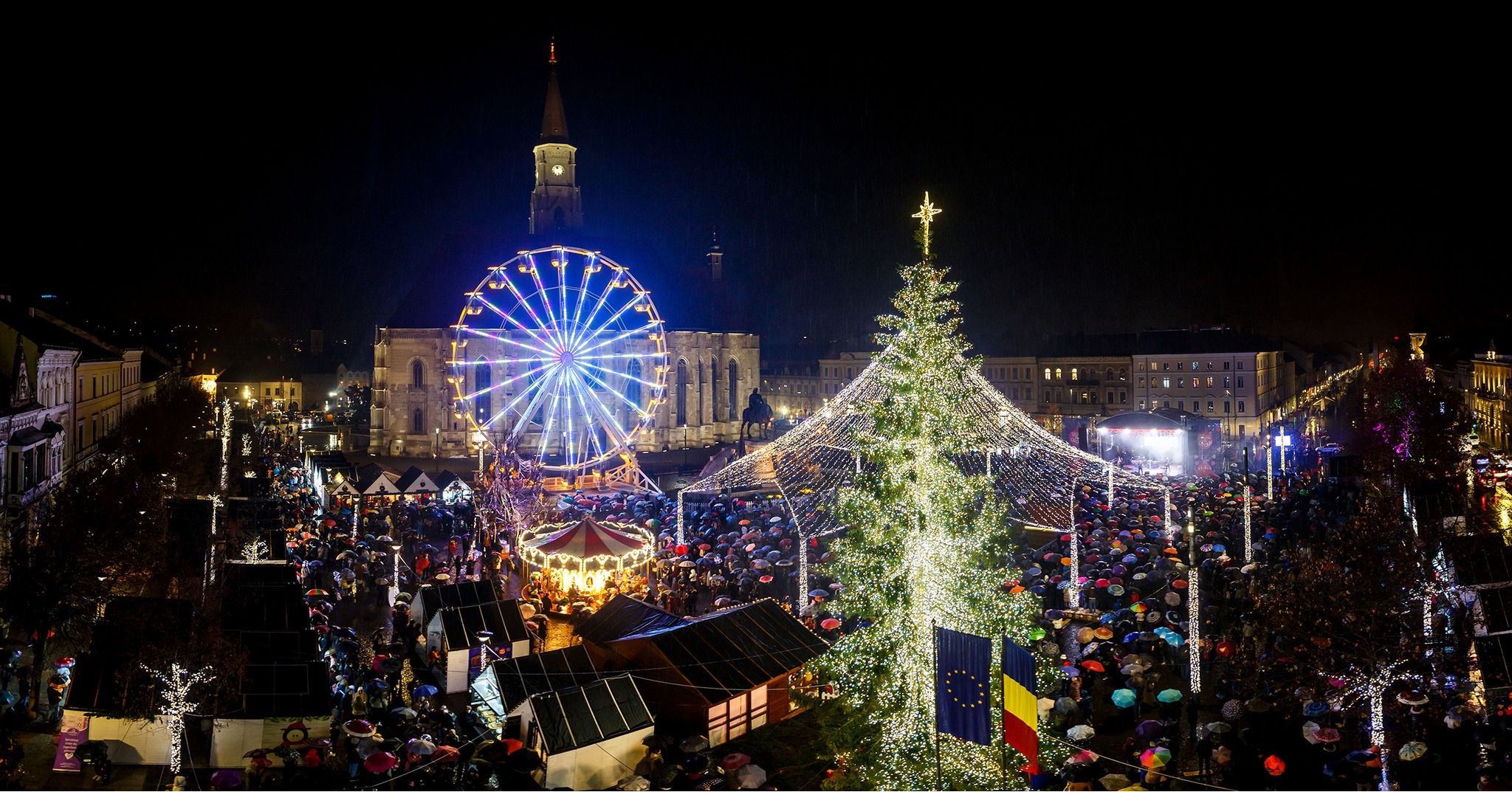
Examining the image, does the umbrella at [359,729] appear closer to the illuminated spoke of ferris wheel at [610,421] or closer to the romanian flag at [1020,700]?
the romanian flag at [1020,700]

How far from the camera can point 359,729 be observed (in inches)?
539

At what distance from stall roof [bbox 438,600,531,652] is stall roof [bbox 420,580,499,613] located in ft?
0.87

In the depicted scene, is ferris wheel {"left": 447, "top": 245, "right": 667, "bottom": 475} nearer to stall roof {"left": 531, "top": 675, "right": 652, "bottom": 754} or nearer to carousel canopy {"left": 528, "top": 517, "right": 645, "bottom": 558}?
carousel canopy {"left": 528, "top": 517, "right": 645, "bottom": 558}

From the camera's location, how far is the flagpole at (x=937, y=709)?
35.5 ft

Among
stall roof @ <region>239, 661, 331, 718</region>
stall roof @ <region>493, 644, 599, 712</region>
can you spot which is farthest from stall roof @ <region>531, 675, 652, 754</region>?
stall roof @ <region>239, 661, 331, 718</region>

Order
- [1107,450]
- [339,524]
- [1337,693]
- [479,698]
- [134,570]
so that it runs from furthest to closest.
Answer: [1107,450], [339,524], [134,570], [479,698], [1337,693]

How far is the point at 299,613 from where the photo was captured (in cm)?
1727

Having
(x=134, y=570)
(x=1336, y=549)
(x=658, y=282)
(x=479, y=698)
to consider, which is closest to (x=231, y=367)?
(x=658, y=282)

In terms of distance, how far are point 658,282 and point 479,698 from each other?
53.0m

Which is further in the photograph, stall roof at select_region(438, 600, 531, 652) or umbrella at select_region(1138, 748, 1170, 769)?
stall roof at select_region(438, 600, 531, 652)

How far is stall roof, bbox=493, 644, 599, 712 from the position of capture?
1474 centimetres

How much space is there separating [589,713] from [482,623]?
17.4 ft

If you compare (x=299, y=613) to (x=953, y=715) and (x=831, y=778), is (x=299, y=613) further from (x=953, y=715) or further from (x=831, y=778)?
(x=953, y=715)

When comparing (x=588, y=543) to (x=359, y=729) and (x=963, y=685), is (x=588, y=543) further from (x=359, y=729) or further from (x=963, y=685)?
(x=963, y=685)
